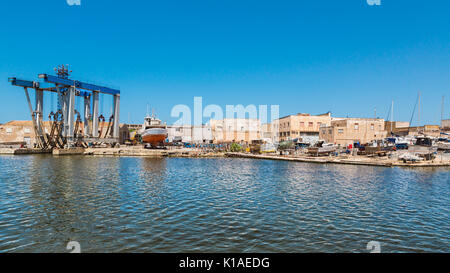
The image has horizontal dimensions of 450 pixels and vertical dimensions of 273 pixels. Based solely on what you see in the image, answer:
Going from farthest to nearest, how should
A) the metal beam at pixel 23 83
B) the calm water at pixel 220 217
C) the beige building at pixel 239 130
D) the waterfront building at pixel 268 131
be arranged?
the beige building at pixel 239 130
the waterfront building at pixel 268 131
the metal beam at pixel 23 83
the calm water at pixel 220 217

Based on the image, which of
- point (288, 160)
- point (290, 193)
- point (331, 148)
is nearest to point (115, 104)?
point (288, 160)

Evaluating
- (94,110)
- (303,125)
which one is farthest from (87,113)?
(303,125)

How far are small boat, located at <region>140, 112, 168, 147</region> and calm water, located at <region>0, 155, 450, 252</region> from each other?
129 ft

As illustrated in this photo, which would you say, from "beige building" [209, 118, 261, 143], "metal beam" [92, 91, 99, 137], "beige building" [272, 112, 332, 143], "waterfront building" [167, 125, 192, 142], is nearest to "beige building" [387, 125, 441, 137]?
"beige building" [272, 112, 332, 143]

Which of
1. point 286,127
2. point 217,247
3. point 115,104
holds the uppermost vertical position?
point 115,104

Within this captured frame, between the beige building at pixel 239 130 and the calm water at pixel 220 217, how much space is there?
6225 cm

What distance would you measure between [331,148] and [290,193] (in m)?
32.1

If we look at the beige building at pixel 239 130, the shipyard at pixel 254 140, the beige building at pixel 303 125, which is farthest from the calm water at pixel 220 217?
the beige building at pixel 239 130

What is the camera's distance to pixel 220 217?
1195 centimetres

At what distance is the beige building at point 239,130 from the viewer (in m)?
81.9

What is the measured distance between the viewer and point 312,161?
3947 centimetres

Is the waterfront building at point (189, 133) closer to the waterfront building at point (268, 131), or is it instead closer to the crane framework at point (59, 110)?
the waterfront building at point (268, 131)
